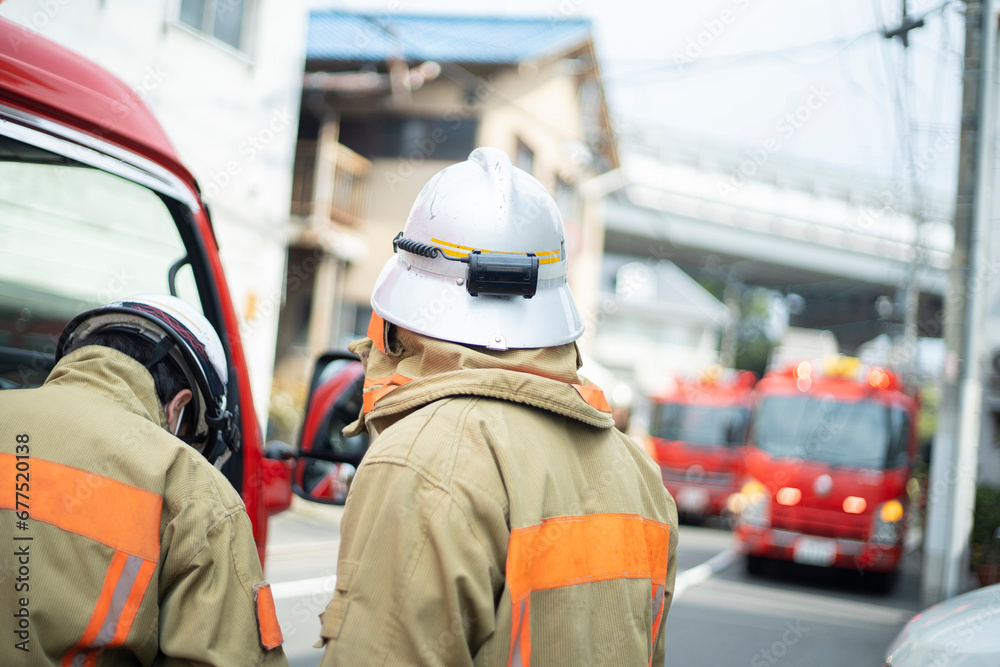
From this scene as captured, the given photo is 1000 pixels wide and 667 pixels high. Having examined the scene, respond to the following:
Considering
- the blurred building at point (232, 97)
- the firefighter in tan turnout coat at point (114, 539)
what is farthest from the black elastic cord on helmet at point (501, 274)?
the blurred building at point (232, 97)

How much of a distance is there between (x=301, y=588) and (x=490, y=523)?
6428 millimetres

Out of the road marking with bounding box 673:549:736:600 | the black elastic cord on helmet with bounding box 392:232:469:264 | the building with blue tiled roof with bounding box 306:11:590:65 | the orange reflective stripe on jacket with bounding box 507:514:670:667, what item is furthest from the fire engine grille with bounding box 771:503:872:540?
the building with blue tiled roof with bounding box 306:11:590:65

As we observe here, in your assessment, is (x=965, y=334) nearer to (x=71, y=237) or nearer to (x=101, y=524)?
(x=71, y=237)

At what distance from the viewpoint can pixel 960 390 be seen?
932 cm

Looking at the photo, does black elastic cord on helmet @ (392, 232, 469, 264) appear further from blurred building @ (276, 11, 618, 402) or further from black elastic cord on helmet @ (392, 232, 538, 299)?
blurred building @ (276, 11, 618, 402)

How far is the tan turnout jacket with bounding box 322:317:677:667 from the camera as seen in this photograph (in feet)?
4.00

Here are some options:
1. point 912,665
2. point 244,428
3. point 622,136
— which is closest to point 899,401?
point 912,665

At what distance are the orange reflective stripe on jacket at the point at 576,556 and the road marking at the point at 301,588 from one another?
567 cm

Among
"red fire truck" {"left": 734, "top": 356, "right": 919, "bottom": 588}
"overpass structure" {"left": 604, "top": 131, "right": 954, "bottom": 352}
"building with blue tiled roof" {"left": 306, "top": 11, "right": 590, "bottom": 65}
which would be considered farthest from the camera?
"overpass structure" {"left": 604, "top": 131, "right": 954, "bottom": 352}

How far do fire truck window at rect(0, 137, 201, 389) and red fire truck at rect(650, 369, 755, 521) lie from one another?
46.2 ft

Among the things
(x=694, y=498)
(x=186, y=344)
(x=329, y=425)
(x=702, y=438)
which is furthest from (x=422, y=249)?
(x=702, y=438)

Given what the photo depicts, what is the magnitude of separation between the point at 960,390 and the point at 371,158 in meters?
13.1

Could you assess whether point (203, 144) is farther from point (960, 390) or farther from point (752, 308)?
point (752, 308)

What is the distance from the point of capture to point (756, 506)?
34.8 feet
